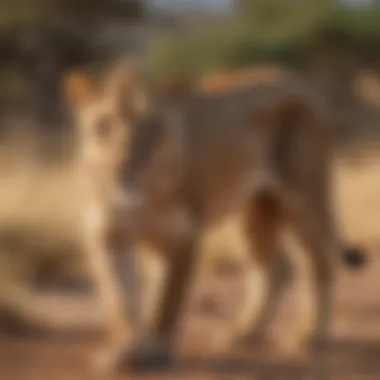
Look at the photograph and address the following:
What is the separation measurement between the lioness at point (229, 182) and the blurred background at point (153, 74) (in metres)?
0.75

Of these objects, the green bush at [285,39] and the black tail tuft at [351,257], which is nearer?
the black tail tuft at [351,257]

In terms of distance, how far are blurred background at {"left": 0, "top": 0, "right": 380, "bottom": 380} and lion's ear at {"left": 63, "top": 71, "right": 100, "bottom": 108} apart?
1243mm

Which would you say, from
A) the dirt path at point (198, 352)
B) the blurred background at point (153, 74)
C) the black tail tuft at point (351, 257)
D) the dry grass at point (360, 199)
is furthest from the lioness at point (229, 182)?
the dry grass at point (360, 199)

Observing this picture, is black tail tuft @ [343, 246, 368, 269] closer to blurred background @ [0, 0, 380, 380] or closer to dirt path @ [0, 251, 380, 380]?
dirt path @ [0, 251, 380, 380]

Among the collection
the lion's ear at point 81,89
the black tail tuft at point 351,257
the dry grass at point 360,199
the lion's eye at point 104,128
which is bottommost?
the black tail tuft at point 351,257

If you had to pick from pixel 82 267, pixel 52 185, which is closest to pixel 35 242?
pixel 82 267

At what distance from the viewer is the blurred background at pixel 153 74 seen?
4.73m

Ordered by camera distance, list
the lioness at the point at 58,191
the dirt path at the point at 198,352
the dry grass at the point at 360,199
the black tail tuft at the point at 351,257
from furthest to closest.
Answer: the dry grass at the point at 360,199, the black tail tuft at the point at 351,257, the dirt path at the point at 198,352, the lioness at the point at 58,191

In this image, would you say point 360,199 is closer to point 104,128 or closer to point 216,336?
point 216,336

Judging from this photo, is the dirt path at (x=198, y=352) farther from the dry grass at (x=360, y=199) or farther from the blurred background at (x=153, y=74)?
the dry grass at (x=360, y=199)

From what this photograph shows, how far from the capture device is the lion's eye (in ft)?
9.29

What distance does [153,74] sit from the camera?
211 inches

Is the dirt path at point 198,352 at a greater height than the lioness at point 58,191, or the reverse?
the lioness at point 58,191

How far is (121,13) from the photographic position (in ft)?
26.9
